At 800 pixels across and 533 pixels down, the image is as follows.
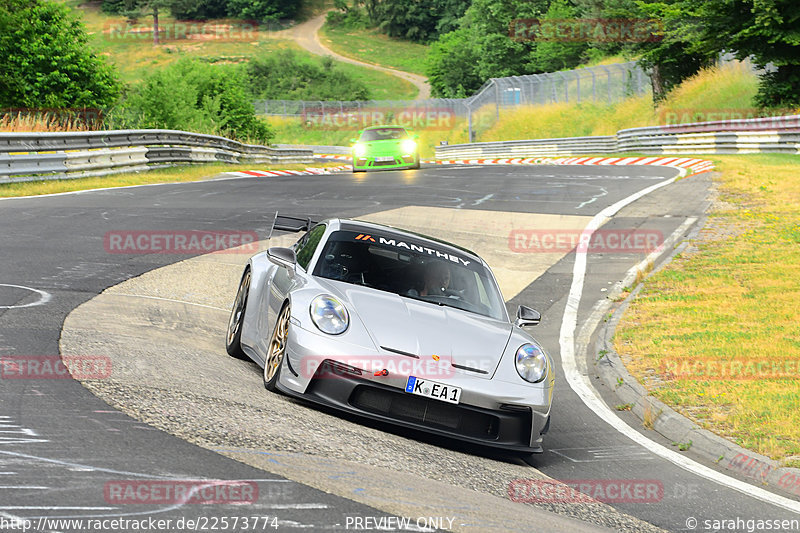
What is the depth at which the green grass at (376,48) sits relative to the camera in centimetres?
12938

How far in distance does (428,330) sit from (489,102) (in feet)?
193

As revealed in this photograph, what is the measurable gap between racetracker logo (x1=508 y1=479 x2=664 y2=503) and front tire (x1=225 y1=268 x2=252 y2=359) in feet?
10.3

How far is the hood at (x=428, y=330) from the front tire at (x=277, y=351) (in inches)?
17.5

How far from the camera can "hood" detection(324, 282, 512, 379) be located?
6312 millimetres

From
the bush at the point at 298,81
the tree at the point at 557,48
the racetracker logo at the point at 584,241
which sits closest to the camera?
the racetracker logo at the point at 584,241

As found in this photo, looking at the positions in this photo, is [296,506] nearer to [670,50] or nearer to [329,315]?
[329,315]

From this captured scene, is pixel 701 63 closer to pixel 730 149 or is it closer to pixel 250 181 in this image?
pixel 730 149

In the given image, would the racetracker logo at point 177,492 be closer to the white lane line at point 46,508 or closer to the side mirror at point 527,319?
the white lane line at point 46,508

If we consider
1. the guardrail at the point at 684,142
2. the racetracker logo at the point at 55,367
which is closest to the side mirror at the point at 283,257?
the racetracker logo at the point at 55,367

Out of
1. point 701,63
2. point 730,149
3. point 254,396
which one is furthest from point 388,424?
point 701,63

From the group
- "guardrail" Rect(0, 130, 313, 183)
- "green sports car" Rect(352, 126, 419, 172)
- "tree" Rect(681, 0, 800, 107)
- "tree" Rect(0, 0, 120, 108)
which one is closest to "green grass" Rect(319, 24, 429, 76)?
"tree" Rect(681, 0, 800, 107)

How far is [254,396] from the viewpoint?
20.8 ft

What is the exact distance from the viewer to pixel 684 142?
121 feet

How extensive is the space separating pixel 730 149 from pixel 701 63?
15.1 metres
